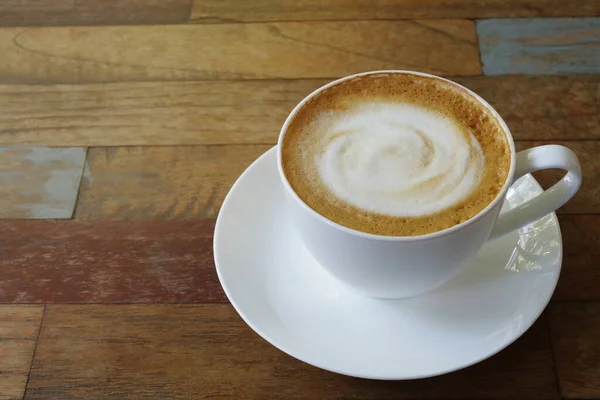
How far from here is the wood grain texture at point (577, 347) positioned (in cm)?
64

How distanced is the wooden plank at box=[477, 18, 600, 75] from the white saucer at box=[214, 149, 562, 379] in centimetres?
31

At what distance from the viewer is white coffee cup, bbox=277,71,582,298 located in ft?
1.86

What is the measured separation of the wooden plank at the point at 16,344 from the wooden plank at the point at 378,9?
1.96ft

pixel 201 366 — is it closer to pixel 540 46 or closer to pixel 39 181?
pixel 39 181

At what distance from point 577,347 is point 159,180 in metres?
0.56

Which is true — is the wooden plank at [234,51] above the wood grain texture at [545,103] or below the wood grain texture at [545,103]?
below

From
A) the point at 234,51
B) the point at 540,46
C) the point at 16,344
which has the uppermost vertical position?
the point at 540,46

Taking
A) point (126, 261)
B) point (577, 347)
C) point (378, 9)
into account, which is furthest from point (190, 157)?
point (577, 347)

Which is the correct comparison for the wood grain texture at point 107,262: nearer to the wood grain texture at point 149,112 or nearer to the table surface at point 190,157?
the table surface at point 190,157

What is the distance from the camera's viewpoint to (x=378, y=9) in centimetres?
110

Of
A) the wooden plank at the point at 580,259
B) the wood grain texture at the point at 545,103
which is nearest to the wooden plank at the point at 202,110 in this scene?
the wood grain texture at the point at 545,103

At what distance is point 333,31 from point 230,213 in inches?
18.4

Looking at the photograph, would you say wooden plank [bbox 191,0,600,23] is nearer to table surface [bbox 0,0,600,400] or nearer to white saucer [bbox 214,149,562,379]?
table surface [bbox 0,0,600,400]

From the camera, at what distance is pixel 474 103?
666 mm
